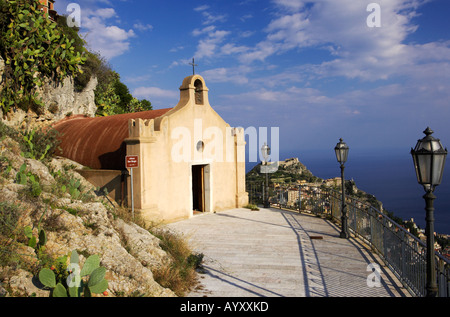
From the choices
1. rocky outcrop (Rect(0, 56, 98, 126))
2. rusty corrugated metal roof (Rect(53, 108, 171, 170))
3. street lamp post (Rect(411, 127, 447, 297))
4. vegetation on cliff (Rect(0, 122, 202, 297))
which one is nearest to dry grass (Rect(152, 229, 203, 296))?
vegetation on cliff (Rect(0, 122, 202, 297))

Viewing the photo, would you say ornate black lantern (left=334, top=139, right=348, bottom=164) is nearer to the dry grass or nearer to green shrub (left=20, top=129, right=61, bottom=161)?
the dry grass

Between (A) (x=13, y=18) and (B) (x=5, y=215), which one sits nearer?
(B) (x=5, y=215)

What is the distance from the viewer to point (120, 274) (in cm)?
595

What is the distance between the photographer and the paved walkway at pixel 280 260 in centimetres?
692

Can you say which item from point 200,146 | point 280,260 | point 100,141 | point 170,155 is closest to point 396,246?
point 280,260

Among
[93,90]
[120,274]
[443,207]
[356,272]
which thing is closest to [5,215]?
[120,274]

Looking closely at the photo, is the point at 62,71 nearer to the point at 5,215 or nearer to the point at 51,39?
the point at 51,39

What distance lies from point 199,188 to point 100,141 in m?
5.22

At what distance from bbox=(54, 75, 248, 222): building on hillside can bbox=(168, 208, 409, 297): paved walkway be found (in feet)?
5.60

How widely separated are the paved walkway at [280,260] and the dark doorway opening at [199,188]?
2.12 m

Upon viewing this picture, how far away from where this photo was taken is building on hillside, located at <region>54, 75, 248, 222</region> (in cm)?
1302

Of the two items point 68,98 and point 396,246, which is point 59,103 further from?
point 396,246
